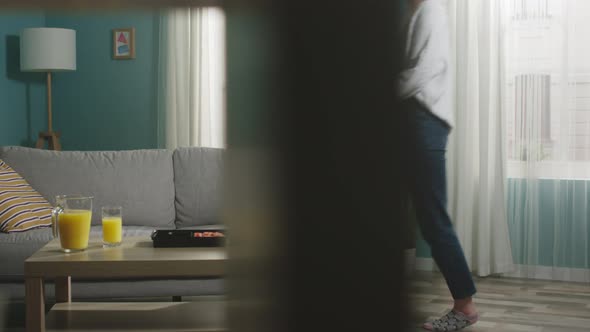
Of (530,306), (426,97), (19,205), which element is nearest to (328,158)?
(426,97)

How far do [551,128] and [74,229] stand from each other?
2.52 meters

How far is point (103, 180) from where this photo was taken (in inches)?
131

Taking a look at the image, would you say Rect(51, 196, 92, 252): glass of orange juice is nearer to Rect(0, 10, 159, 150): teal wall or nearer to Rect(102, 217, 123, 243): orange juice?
Rect(102, 217, 123, 243): orange juice

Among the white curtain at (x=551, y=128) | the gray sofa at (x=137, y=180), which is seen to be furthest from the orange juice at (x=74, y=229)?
the white curtain at (x=551, y=128)

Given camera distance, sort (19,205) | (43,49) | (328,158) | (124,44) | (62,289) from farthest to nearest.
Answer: (124,44), (43,49), (19,205), (62,289), (328,158)

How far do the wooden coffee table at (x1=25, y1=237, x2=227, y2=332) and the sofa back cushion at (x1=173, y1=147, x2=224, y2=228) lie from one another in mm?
1026

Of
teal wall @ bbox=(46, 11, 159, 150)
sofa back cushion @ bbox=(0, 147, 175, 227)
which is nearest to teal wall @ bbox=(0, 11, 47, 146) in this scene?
teal wall @ bbox=(46, 11, 159, 150)

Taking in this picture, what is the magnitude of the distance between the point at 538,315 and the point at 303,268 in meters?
3.09

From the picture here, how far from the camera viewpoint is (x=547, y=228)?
3816 mm

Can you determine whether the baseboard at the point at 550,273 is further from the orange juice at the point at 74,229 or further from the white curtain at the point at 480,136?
the orange juice at the point at 74,229

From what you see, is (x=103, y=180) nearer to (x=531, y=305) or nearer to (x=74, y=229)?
(x=74, y=229)

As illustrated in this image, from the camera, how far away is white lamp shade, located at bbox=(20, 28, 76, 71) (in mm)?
3959

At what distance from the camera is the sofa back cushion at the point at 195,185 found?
11.1ft

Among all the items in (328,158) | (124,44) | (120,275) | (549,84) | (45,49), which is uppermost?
(124,44)
